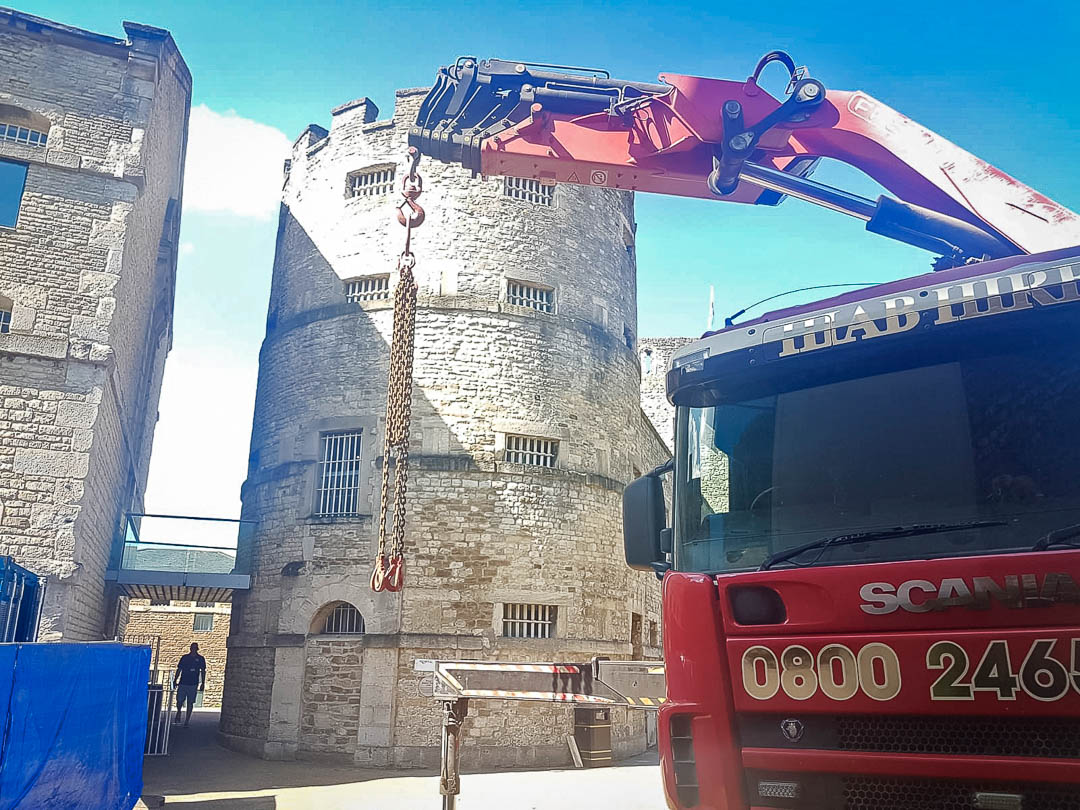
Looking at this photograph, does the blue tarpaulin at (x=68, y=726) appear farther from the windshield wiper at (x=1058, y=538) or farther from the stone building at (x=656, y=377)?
the stone building at (x=656, y=377)

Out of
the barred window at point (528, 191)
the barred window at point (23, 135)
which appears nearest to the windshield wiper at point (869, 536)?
the barred window at point (23, 135)

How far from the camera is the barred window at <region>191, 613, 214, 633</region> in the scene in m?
25.6

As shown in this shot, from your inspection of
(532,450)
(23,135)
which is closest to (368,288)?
(532,450)

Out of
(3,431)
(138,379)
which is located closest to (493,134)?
(3,431)

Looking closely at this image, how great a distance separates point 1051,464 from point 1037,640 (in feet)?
2.24

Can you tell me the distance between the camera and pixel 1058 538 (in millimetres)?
2762

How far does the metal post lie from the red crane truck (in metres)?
3.36

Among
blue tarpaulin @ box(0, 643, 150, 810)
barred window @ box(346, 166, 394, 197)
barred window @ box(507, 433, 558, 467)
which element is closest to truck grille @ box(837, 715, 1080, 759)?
blue tarpaulin @ box(0, 643, 150, 810)

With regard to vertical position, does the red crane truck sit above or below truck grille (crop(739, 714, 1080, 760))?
above

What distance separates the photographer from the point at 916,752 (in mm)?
2781

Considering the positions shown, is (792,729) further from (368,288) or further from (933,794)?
(368,288)

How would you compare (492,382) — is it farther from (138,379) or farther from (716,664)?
(716,664)

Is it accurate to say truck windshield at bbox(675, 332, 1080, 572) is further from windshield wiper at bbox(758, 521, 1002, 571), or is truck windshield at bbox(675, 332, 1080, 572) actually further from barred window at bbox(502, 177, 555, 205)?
barred window at bbox(502, 177, 555, 205)


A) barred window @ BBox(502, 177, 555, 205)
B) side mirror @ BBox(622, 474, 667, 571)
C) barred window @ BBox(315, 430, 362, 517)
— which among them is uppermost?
barred window @ BBox(502, 177, 555, 205)
